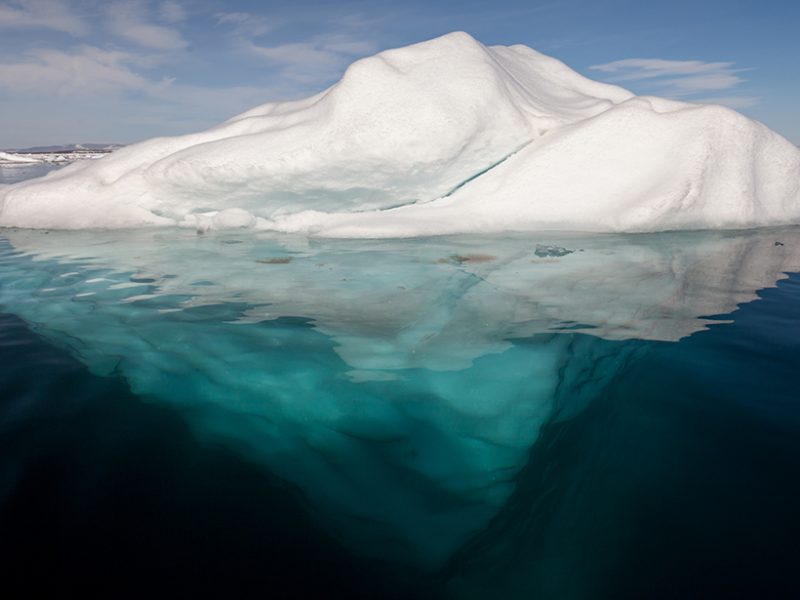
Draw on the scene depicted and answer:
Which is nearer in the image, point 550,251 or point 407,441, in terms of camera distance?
point 407,441

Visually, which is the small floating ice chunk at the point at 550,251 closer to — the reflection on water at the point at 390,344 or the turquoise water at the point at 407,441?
the reflection on water at the point at 390,344

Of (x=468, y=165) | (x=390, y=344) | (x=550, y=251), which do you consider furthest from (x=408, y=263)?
(x=468, y=165)

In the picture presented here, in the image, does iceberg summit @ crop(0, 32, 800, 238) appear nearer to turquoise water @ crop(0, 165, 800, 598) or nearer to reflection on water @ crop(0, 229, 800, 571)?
reflection on water @ crop(0, 229, 800, 571)

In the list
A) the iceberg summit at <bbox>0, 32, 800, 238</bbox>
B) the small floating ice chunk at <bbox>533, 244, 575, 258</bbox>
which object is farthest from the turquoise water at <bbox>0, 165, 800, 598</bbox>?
the iceberg summit at <bbox>0, 32, 800, 238</bbox>

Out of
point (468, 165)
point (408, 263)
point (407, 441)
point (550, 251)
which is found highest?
point (468, 165)

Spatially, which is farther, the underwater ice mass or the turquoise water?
the underwater ice mass

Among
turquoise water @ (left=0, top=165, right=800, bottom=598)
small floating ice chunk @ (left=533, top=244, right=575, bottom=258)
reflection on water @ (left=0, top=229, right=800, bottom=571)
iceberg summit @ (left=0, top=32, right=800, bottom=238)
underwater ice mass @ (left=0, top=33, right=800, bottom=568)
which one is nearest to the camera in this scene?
turquoise water @ (left=0, top=165, right=800, bottom=598)

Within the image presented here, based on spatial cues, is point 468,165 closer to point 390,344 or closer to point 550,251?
point 550,251

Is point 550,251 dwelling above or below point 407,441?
above

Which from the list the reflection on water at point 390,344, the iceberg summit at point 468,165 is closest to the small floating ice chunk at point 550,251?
the reflection on water at point 390,344
